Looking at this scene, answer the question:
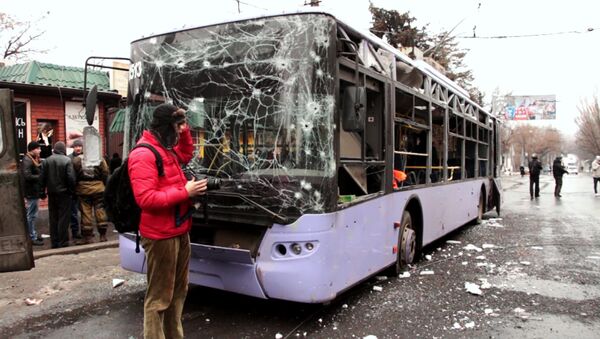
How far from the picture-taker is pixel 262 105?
4121mm

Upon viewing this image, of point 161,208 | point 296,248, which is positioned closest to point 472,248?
point 296,248

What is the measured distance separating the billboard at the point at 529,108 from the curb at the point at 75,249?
4092 centimetres

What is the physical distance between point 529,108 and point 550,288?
42.2 metres

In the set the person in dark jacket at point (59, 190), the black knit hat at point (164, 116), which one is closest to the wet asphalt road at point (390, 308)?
the person in dark jacket at point (59, 190)

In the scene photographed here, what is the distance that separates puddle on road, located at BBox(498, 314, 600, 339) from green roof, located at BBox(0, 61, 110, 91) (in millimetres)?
12058

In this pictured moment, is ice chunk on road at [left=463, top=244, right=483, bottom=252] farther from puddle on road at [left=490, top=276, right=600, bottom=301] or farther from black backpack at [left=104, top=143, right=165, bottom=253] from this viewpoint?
black backpack at [left=104, top=143, right=165, bottom=253]

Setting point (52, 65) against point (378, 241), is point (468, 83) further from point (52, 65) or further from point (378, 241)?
point (378, 241)

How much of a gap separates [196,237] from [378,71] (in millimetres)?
2631

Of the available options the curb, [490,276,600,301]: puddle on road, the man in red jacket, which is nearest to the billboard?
[490,276,600,301]: puddle on road

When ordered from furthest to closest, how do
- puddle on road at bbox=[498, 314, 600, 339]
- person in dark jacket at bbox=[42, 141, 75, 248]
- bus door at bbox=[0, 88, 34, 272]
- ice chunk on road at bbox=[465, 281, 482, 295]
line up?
person in dark jacket at bbox=[42, 141, 75, 248]
ice chunk on road at bbox=[465, 281, 482, 295]
puddle on road at bbox=[498, 314, 600, 339]
bus door at bbox=[0, 88, 34, 272]

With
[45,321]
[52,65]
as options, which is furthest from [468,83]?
[45,321]

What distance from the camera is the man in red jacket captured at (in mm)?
3094

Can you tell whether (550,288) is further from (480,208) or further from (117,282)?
(480,208)

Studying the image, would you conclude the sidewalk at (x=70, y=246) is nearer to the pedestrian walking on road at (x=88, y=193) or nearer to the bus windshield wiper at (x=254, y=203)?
the pedestrian walking on road at (x=88, y=193)
